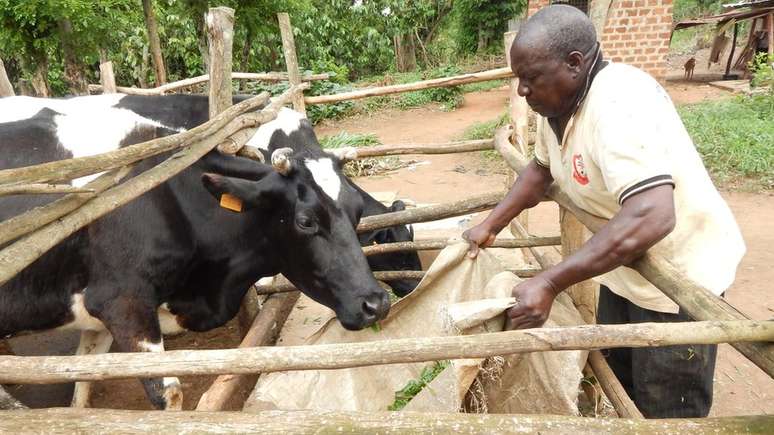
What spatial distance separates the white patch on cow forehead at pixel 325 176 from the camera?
2.64 metres

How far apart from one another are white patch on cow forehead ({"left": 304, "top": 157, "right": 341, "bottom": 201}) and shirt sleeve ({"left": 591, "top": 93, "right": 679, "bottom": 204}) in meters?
1.33

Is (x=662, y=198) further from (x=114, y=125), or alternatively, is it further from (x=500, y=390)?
(x=114, y=125)

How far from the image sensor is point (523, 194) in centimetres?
241

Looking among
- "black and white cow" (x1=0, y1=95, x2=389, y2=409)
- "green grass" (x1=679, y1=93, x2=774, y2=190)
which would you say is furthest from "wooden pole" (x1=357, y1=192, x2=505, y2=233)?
"green grass" (x1=679, y1=93, x2=774, y2=190)

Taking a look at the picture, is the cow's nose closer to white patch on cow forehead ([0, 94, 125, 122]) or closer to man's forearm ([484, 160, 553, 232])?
man's forearm ([484, 160, 553, 232])

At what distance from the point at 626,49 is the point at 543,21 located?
28.4ft

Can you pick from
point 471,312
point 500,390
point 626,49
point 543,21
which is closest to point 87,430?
point 471,312

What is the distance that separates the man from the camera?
1.53 m

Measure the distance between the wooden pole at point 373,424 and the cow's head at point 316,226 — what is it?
1.28 meters

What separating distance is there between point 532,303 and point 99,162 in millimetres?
1427

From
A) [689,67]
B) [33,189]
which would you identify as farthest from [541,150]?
[689,67]

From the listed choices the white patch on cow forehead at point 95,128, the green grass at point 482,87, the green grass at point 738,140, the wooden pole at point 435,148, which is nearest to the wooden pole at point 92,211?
the white patch on cow forehead at point 95,128

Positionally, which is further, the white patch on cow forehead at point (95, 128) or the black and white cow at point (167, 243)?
the white patch on cow forehead at point (95, 128)

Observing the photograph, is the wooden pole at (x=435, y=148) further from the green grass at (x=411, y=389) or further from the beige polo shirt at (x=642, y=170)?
the green grass at (x=411, y=389)
